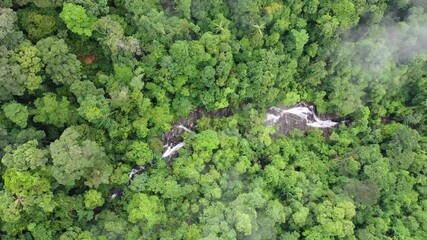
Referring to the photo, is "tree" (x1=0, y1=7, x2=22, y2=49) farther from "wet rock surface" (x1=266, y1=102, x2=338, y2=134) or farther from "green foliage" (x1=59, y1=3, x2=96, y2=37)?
"wet rock surface" (x1=266, y1=102, x2=338, y2=134)

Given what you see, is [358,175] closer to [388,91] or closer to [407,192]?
[407,192]

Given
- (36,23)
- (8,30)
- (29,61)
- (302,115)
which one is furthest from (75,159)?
(302,115)

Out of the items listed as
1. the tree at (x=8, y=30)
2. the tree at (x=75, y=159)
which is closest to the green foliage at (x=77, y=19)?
the tree at (x=8, y=30)

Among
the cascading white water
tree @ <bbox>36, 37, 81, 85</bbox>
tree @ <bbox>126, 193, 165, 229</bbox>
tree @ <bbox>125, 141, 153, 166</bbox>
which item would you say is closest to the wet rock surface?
the cascading white water

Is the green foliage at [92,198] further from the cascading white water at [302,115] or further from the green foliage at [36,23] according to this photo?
the cascading white water at [302,115]

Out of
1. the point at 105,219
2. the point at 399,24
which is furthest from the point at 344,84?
the point at 105,219

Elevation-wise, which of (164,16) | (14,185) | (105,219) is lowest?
(105,219)

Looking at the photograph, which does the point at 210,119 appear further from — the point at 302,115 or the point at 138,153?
the point at 302,115
